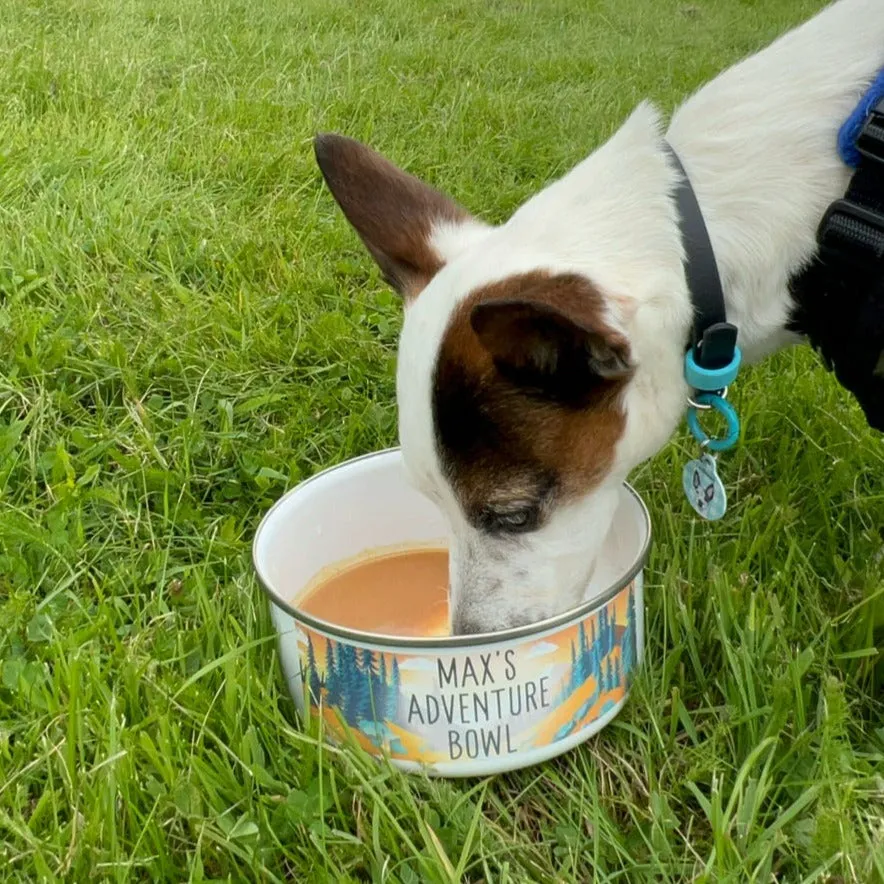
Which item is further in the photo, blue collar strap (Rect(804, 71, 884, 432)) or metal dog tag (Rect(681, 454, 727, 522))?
metal dog tag (Rect(681, 454, 727, 522))

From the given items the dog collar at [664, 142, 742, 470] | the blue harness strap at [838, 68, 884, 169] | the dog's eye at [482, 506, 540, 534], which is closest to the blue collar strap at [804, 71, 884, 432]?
the blue harness strap at [838, 68, 884, 169]

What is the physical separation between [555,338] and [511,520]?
34 centimetres

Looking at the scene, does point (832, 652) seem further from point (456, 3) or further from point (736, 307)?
point (456, 3)

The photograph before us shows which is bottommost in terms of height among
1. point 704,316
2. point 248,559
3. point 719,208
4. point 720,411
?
point 248,559

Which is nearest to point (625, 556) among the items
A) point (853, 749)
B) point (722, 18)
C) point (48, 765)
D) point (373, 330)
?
point (853, 749)

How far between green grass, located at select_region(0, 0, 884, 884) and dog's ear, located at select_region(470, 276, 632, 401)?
1.73 feet

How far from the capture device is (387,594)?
210 centimetres

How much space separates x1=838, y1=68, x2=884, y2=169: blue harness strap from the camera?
1541 mm

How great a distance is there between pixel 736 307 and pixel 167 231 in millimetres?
2070

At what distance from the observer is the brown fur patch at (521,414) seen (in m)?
1.50

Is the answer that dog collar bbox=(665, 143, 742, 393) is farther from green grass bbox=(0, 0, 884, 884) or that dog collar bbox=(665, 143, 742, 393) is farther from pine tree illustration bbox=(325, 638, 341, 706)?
pine tree illustration bbox=(325, 638, 341, 706)

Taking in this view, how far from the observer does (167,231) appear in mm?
3168

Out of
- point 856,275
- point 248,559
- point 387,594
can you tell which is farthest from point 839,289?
point 248,559

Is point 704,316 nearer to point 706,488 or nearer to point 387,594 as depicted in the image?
point 706,488
